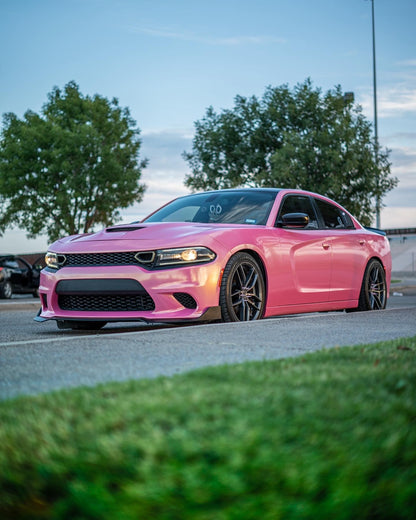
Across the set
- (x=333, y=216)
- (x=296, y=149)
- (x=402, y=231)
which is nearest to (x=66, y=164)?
(x=296, y=149)

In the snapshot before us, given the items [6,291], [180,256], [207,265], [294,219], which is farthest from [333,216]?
[6,291]

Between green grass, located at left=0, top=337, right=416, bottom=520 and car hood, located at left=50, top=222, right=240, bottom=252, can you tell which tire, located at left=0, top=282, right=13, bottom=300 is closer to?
car hood, located at left=50, top=222, right=240, bottom=252

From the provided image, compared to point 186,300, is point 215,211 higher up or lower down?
higher up

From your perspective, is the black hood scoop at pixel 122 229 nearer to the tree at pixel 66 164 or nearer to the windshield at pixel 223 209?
the windshield at pixel 223 209

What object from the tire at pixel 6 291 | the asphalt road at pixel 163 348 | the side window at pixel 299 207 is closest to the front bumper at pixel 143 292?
the asphalt road at pixel 163 348

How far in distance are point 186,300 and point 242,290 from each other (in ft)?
2.28

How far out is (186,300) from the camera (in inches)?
256

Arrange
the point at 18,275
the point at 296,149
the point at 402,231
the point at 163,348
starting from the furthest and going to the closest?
the point at 402,231, the point at 296,149, the point at 18,275, the point at 163,348

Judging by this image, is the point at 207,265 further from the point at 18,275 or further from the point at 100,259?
the point at 18,275

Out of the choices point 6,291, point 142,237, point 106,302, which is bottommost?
point 6,291

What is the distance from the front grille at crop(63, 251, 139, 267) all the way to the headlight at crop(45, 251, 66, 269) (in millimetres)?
54

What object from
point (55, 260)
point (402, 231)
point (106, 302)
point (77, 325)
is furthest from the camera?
point (402, 231)

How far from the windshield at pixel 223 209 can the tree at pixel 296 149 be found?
2202cm

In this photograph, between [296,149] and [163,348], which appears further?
[296,149]
